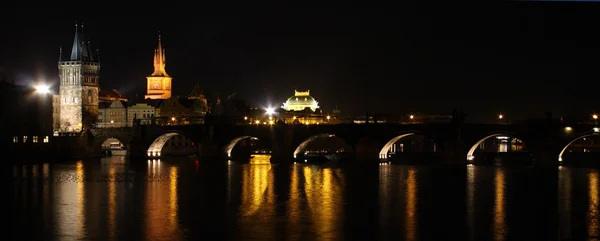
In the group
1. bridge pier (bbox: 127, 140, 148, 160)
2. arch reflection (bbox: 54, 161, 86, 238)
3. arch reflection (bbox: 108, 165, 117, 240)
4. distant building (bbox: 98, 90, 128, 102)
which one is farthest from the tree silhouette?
arch reflection (bbox: 108, 165, 117, 240)

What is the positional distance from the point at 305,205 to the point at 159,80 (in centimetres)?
12968

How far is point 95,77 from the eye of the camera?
522 feet

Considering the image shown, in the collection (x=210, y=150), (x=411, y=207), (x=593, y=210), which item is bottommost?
(x=593, y=210)

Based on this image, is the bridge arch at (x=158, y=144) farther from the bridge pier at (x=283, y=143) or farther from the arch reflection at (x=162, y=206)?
the arch reflection at (x=162, y=206)

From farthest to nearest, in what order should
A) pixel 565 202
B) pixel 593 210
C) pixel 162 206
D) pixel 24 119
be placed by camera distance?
pixel 24 119, pixel 565 202, pixel 162 206, pixel 593 210

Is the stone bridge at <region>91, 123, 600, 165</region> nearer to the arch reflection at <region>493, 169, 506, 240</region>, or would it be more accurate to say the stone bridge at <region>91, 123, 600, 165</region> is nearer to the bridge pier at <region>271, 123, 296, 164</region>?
the bridge pier at <region>271, 123, 296, 164</region>

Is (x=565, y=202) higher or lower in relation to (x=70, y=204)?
lower

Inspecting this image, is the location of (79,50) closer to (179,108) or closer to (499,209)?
(179,108)

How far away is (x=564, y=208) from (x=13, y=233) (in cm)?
3158

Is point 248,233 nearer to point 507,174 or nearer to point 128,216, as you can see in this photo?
point 128,216

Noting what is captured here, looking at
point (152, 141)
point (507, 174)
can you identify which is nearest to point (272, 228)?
point (507, 174)

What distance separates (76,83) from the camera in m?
156

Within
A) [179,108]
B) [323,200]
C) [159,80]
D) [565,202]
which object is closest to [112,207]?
[323,200]

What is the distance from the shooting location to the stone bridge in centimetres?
9438
